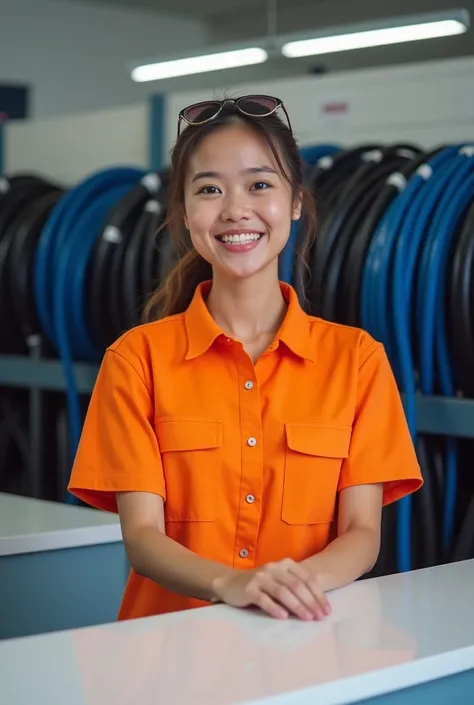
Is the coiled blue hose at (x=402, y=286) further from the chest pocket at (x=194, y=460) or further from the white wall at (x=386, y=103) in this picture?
the white wall at (x=386, y=103)

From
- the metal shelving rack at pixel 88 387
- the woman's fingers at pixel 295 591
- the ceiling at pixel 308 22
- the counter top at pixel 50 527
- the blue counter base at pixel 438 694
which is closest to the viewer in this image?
the blue counter base at pixel 438 694

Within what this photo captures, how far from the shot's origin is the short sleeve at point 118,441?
5.72 feet

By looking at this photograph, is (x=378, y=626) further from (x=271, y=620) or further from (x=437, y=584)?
(x=437, y=584)

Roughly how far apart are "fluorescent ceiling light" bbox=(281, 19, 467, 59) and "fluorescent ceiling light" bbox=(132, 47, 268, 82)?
0.31m

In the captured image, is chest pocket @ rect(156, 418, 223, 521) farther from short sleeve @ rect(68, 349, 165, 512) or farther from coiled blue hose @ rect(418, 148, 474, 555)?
coiled blue hose @ rect(418, 148, 474, 555)

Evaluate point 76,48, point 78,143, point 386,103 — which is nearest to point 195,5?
point 76,48

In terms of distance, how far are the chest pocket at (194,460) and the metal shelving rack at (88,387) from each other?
1122mm

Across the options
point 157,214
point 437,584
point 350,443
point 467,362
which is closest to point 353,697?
point 437,584

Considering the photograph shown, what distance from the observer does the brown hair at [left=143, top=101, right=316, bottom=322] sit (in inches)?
71.8

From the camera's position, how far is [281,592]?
145cm

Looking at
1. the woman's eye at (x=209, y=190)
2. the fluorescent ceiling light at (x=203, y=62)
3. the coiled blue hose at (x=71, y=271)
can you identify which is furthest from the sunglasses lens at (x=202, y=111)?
the fluorescent ceiling light at (x=203, y=62)

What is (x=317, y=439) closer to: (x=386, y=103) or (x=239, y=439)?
(x=239, y=439)

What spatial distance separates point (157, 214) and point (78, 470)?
202 cm

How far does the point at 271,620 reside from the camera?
1442 mm
